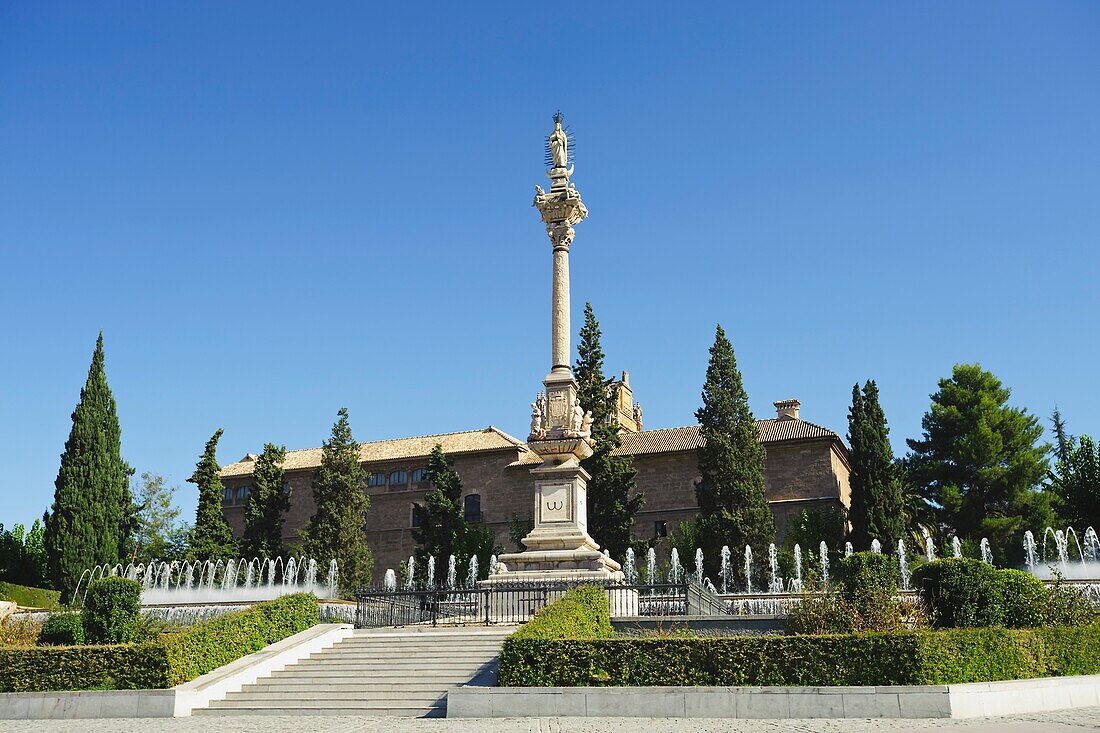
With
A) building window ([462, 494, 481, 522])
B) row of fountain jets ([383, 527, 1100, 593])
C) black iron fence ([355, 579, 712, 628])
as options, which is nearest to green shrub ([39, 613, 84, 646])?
black iron fence ([355, 579, 712, 628])

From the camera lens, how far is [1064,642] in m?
14.1

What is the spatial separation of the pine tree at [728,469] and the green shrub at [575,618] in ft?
70.3

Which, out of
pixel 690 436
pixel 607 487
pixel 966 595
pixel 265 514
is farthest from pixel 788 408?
pixel 966 595

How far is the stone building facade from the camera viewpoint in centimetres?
4544

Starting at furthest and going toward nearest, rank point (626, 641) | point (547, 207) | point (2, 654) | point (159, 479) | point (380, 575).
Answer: point (159, 479)
point (380, 575)
point (547, 207)
point (2, 654)
point (626, 641)

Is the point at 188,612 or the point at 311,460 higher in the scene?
the point at 311,460

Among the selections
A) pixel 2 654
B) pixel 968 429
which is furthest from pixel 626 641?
pixel 968 429

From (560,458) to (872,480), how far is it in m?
19.8

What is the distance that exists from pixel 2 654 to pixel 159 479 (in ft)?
162

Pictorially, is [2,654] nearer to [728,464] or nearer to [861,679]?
[861,679]

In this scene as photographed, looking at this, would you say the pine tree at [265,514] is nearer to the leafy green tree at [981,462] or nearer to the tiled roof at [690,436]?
the tiled roof at [690,436]

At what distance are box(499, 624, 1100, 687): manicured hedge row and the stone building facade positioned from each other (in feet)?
104

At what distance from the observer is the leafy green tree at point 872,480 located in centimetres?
3788

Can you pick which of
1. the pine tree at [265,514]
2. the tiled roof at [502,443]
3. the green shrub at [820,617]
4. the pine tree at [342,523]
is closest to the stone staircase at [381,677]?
the green shrub at [820,617]
